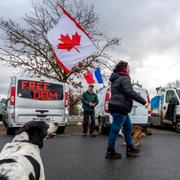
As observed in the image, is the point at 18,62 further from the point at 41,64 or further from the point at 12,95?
the point at 12,95

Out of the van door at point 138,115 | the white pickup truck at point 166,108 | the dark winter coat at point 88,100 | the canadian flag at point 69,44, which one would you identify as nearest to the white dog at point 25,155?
the dark winter coat at point 88,100

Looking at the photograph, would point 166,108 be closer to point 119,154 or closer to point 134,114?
point 134,114

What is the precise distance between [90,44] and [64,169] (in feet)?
28.9

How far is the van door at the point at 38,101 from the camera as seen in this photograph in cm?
1312

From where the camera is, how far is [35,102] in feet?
43.9

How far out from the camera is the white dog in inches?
136

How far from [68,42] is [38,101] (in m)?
2.80

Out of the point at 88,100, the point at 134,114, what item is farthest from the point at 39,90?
the point at 134,114

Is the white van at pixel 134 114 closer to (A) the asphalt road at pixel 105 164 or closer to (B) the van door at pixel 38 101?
(B) the van door at pixel 38 101

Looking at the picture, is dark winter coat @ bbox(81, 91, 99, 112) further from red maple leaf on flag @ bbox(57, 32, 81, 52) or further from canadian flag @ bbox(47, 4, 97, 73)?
red maple leaf on flag @ bbox(57, 32, 81, 52)

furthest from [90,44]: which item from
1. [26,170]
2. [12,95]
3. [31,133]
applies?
[26,170]

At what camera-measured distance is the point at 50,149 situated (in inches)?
361

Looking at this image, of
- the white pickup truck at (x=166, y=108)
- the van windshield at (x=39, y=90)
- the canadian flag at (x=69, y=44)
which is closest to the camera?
the van windshield at (x=39, y=90)

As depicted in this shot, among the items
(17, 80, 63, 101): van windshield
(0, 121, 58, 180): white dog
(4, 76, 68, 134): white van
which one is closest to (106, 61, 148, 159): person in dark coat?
(0, 121, 58, 180): white dog
